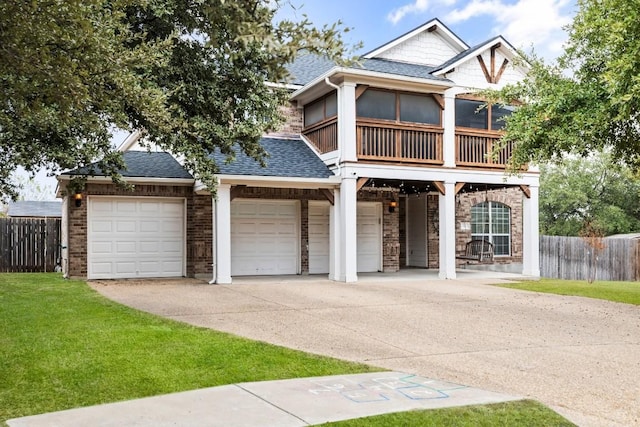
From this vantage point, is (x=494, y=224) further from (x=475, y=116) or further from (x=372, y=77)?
(x=372, y=77)

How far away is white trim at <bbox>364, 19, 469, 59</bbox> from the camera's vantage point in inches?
738

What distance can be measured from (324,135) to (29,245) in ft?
34.7

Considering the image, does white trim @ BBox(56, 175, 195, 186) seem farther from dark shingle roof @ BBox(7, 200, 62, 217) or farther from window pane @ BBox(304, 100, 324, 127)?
dark shingle roof @ BBox(7, 200, 62, 217)

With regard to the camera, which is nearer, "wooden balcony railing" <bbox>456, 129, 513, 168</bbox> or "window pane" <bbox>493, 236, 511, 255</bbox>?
"wooden balcony railing" <bbox>456, 129, 513, 168</bbox>

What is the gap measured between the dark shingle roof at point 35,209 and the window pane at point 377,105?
18299 mm

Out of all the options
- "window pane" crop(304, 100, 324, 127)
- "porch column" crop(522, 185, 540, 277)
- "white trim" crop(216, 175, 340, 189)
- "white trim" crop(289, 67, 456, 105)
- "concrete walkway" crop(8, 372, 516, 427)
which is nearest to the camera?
"concrete walkway" crop(8, 372, 516, 427)

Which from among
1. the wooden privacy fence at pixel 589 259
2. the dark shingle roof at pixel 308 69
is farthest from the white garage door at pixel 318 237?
the wooden privacy fence at pixel 589 259

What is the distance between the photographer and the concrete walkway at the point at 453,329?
579 centimetres

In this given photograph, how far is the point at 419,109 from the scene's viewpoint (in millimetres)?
16656

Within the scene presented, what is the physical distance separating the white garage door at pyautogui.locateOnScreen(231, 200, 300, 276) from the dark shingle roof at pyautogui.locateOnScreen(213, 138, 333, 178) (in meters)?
1.49

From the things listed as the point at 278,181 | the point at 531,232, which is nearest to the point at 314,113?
the point at 278,181

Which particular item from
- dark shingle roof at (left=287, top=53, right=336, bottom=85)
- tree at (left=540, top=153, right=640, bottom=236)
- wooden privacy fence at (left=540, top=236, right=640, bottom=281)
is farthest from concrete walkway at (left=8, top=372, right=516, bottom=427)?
tree at (left=540, top=153, right=640, bottom=236)

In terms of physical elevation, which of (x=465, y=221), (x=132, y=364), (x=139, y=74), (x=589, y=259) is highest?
(x=139, y=74)

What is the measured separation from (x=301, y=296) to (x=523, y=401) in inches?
296
